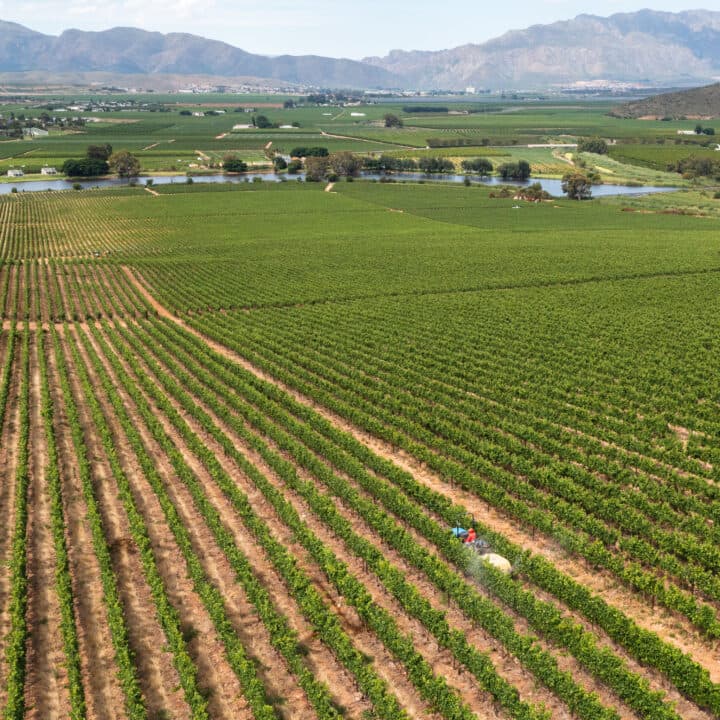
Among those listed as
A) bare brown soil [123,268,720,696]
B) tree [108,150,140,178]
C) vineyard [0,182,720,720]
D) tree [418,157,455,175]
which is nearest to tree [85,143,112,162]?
tree [108,150,140,178]

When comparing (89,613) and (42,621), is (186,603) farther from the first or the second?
(42,621)

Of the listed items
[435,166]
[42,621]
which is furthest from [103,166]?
[42,621]

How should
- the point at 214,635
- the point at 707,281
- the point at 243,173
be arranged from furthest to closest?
the point at 243,173 → the point at 707,281 → the point at 214,635

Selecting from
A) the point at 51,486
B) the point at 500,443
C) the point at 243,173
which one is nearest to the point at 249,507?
the point at 51,486

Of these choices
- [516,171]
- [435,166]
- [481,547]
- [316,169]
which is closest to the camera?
[481,547]

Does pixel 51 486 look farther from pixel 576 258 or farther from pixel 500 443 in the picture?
pixel 576 258

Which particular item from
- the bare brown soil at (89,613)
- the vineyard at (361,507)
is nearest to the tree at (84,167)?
the vineyard at (361,507)
